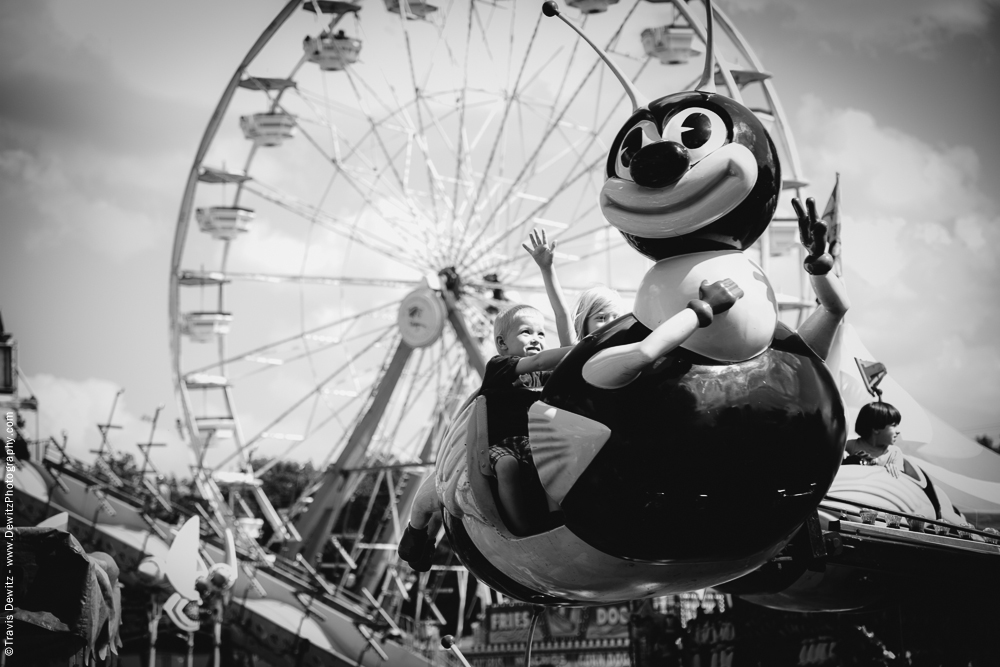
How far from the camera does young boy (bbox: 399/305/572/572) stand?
9.99 feet

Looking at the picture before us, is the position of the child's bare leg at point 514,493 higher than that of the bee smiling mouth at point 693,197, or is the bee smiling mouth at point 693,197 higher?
the bee smiling mouth at point 693,197

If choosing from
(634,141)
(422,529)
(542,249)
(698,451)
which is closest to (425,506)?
(422,529)

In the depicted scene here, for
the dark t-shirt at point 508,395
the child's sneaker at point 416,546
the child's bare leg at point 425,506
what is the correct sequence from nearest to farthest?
the dark t-shirt at point 508,395 < the child's bare leg at point 425,506 < the child's sneaker at point 416,546

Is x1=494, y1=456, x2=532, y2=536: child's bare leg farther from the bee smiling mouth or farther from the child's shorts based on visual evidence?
the bee smiling mouth

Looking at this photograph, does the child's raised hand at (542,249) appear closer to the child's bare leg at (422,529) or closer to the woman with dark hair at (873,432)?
the child's bare leg at (422,529)

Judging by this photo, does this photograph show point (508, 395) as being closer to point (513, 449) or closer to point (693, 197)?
point (513, 449)

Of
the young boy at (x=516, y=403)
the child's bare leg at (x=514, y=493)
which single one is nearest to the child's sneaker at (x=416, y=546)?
the young boy at (x=516, y=403)

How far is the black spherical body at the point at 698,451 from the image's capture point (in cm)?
272

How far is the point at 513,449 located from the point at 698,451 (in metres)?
0.60

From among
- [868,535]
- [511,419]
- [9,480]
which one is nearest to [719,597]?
[868,535]

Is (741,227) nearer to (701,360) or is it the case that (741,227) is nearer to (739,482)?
(701,360)

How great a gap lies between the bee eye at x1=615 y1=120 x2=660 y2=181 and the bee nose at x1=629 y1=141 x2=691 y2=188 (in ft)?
0.26

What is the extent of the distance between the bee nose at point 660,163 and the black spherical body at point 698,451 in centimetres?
39

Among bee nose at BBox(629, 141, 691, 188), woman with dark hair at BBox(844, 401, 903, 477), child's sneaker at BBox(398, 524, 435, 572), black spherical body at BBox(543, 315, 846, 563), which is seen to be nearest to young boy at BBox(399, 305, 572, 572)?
black spherical body at BBox(543, 315, 846, 563)
